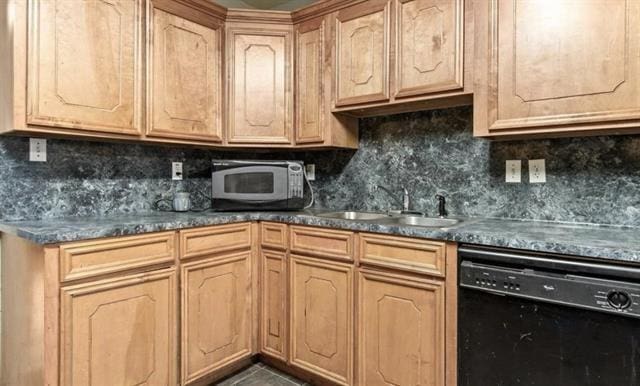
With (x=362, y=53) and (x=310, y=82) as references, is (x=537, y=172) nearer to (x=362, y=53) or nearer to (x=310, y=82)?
(x=362, y=53)

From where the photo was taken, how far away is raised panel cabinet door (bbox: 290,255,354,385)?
1853 mm

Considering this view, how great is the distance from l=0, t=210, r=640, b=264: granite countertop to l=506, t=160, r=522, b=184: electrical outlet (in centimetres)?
23

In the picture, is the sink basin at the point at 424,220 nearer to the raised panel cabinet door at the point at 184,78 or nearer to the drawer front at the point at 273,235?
the drawer front at the point at 273,235

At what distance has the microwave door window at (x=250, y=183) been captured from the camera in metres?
2.34

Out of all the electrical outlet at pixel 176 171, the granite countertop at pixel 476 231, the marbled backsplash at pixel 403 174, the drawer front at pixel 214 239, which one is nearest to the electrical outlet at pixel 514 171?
the marbled backsplash at pixel 403 174

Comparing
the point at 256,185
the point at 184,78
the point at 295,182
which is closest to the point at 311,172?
the point at 295,182

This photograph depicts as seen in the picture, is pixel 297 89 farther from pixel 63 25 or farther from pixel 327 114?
pixel 63 25

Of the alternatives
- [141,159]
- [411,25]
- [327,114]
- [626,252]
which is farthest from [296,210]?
[626,252]

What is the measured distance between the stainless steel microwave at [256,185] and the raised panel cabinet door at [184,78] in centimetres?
26

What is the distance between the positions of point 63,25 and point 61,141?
620 millimetres

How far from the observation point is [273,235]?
2.15 meters

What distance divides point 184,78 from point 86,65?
528mm

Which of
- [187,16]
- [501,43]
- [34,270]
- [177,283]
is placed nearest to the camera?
[34,270]

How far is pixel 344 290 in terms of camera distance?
6.10 feet
